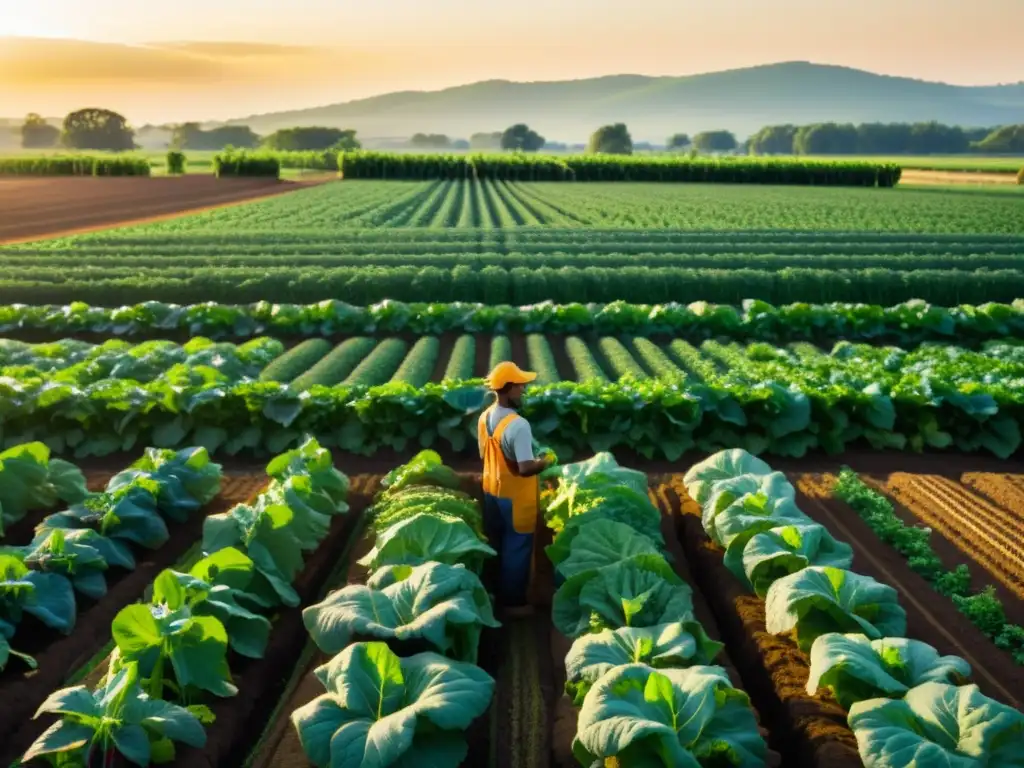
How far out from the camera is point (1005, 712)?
3.94 metres

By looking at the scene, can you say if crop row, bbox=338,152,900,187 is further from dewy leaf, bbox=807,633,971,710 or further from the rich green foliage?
dewy leaf, bbox=807,633,971,710

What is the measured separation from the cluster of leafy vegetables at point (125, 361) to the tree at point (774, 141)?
181457 mm

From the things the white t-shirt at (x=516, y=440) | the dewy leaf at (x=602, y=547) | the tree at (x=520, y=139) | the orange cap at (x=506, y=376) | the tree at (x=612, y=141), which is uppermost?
the tree at (x=520, y=139)

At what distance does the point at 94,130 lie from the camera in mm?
141875

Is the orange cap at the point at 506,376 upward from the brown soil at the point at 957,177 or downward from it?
downward

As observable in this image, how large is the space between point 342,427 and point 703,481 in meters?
4.81

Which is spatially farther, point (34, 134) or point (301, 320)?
point (34, 134)

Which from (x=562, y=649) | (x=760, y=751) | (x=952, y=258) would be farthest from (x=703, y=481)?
(x=952, y=258)

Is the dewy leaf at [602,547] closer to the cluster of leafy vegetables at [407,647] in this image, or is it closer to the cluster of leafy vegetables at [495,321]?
the cluster of leafy vegetables at [407,647]

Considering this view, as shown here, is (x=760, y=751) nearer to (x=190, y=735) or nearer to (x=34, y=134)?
(x=190, y=735)

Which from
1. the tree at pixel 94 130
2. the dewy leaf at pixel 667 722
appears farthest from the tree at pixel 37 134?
the dewy leaf at pixel 667 722

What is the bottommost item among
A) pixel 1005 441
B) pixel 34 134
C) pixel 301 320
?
pixel 1005 441

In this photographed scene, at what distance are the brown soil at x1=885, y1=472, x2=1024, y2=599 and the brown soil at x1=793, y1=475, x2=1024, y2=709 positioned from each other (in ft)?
2.01

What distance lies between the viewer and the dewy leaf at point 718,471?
707 cm
